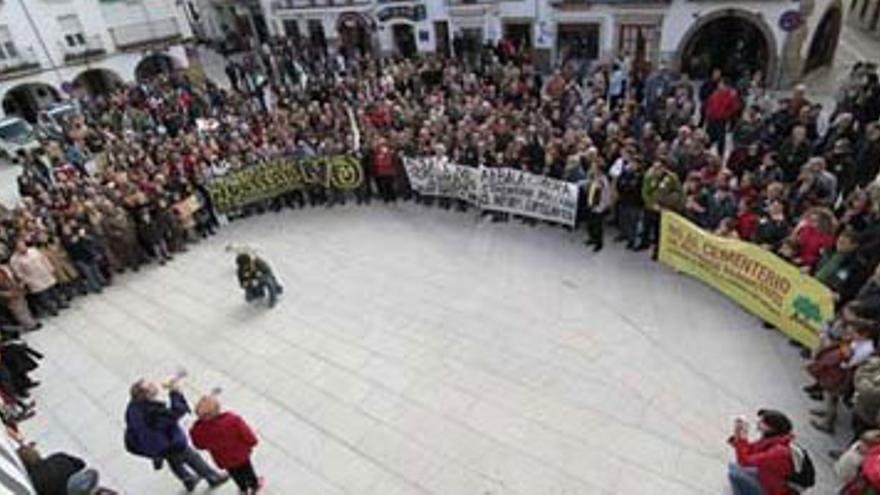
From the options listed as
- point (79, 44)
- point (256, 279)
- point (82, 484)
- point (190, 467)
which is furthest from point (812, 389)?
point (79, 44)

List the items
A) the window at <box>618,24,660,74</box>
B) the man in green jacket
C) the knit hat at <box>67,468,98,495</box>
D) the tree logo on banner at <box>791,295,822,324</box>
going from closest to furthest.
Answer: the knit hat at <box>67,468,98,495</box>, the tree logo on banner at <box>791,295,822,324</box>, the man in green jacket, the window at <box>618,24,660,74</box>

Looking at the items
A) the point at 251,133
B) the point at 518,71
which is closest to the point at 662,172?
the point at 518,71

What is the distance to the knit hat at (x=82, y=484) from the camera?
18.7 feet

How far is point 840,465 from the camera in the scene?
203 inches

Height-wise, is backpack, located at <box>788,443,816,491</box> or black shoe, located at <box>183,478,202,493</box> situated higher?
backpack, located at <box>788,443,816,491</box>

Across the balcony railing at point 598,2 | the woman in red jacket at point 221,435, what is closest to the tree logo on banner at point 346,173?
the woman in red jacket at point 221,435

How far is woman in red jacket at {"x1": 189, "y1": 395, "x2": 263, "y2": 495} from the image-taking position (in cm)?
589

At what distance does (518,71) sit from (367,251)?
736cm

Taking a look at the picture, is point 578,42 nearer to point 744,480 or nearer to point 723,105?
point 723,105

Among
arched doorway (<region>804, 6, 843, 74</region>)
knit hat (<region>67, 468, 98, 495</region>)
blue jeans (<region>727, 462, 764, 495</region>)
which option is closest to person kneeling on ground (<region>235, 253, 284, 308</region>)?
Result: knit hat (<region>67, 468, 98, 495</region>)

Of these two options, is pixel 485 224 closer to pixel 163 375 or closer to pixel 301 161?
pixel 301 161

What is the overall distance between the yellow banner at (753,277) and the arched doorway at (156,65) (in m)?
29.2

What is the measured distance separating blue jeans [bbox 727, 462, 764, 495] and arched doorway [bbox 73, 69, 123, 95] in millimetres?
31528

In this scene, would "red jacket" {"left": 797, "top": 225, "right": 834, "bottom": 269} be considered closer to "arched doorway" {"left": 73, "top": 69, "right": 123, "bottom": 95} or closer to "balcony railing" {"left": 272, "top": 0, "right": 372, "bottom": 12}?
"balcony railing" {"left": 272, "top": 0, "right": 372, "bottom": 12}
